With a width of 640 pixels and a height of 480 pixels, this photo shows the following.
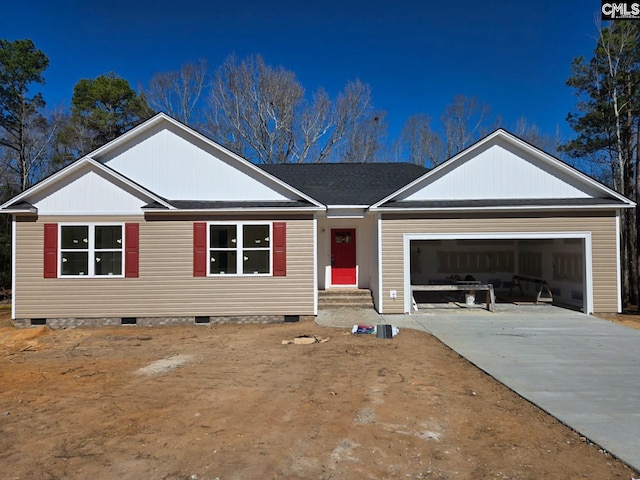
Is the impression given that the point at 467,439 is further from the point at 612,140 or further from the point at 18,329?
the point at 612,140

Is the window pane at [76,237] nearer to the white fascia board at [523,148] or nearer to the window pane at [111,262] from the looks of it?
the window pane at [111,262]

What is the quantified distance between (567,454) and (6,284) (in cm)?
2600

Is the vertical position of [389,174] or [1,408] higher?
[389,174]

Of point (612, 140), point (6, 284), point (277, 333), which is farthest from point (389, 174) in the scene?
point (6, 284)

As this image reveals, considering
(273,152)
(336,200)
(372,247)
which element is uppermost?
(273,152)

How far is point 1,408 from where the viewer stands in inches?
195

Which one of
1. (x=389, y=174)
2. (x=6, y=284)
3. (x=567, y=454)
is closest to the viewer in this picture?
(x=567, y=454)

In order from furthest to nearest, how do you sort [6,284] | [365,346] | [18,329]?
[6,284], [18,329], [365,346]

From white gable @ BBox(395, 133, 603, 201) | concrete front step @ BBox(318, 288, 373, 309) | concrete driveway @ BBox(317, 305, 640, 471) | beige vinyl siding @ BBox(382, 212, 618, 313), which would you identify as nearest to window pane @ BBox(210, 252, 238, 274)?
concrete driveway @ BBox(317, 305, 640, 471)

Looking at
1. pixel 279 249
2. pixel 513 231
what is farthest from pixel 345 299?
pixel 513 231

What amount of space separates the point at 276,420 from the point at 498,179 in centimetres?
958

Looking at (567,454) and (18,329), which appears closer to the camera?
(567,454)

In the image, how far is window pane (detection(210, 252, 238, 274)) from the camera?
414 inches

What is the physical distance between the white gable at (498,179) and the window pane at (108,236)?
782cm
